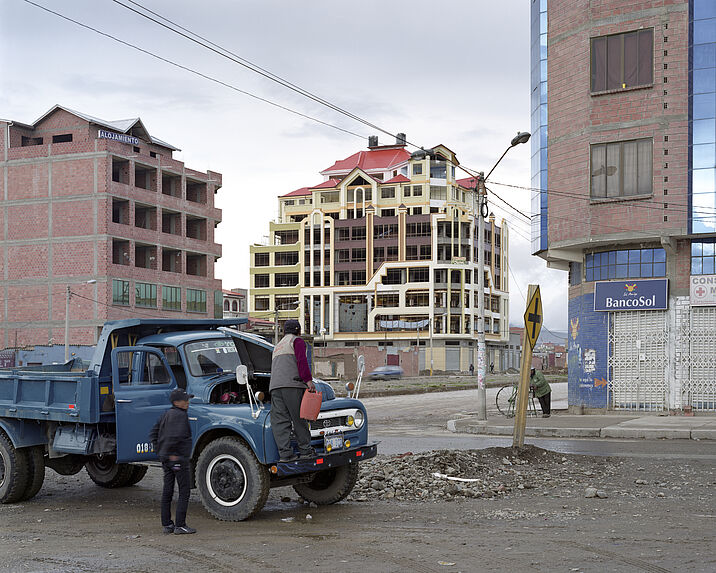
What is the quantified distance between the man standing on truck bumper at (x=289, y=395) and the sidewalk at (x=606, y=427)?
508 inches

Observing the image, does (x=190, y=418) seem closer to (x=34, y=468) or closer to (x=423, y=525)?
(x=34, y=468)

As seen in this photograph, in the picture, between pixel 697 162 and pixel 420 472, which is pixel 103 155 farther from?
pixel 420 472

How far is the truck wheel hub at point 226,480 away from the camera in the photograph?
30.3 ft

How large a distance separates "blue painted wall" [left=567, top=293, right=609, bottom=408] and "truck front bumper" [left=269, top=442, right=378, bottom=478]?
1787 centimetres

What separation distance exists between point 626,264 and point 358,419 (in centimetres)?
1822

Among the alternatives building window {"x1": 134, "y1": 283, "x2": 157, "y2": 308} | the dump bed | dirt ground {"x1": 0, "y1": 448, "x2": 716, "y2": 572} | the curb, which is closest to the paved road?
the curb

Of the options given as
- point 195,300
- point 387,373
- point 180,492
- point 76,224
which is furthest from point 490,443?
point 387,373

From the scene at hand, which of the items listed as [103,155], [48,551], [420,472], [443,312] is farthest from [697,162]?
[443,312]

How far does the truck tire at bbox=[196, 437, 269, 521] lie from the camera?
29.9 ft

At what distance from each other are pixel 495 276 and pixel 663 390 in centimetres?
9769

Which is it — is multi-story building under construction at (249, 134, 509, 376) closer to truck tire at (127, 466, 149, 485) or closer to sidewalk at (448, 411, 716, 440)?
sidewalk at (448, 411, 716, 440)

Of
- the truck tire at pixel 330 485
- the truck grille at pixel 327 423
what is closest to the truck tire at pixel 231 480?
the truck grille at pixel 327 423

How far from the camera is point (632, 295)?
84.9ft

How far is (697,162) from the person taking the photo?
Result: 25141 mm
